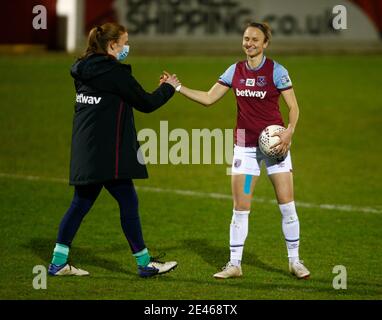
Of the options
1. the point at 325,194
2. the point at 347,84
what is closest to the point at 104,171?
the point at 325,194

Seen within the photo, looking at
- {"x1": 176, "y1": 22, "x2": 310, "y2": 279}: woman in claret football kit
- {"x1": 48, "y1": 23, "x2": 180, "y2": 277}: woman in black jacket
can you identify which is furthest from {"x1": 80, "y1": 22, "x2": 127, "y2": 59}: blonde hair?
{"x1": 176, "y1": 22, "x2": 310, "y2": 279}: woman in claret football kit

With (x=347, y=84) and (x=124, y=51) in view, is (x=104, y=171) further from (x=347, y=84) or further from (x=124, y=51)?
(x=347, y=84)

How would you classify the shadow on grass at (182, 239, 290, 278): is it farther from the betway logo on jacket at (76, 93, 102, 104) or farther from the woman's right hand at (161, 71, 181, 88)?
the betway logo on jacket at (76, 93, 102, 104)

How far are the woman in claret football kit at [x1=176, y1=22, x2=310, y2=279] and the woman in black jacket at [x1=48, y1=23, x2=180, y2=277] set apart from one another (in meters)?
0.67

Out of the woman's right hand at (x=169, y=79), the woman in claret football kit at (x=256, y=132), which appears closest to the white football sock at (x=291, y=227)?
the woman in claret football kit at (x=256, y=132)

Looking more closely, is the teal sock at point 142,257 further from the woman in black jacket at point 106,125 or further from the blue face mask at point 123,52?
the blue face mask at point 123,52

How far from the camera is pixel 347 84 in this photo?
83.9ft

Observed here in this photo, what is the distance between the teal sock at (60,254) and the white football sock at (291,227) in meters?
2.02

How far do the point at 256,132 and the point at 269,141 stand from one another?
0.76ft

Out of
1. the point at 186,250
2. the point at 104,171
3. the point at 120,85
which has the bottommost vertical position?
the point at 186,250

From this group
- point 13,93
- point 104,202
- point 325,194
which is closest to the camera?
point 104,202

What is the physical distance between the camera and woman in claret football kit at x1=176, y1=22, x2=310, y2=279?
31.7ft

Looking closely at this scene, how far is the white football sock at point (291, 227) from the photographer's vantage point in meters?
9.80
